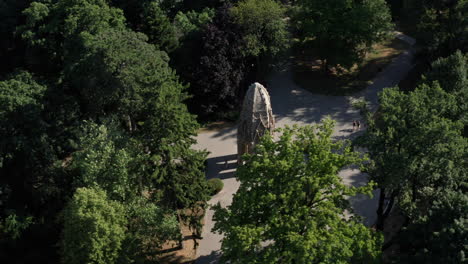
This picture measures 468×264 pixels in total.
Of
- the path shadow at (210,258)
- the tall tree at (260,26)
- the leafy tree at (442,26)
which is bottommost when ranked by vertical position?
the path shadow at (210,258)

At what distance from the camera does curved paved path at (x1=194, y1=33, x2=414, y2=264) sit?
3664 cm

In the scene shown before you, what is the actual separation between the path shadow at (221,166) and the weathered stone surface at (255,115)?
14.8 feet

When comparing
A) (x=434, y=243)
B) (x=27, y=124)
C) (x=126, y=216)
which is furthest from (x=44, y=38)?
(x=434, y=243)

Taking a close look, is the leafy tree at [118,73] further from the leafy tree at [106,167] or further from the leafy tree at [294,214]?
the leafy tree at [294,214]

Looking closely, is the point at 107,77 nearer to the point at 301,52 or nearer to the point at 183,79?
the point at 183,79

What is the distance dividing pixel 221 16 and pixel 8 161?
2552cm

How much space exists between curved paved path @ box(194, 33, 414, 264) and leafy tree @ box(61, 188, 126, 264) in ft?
29.7

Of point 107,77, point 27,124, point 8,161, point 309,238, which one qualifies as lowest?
point 309,238

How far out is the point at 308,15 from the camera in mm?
52344

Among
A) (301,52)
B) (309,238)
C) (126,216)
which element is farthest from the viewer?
(301,52)

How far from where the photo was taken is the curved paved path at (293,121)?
36.6 meters

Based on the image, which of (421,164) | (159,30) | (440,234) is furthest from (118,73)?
(440,234)

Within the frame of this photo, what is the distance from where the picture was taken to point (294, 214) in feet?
77.9

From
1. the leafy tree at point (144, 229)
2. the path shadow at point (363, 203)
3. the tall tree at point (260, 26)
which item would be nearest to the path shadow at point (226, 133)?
the tall tree at point (260, 26)
